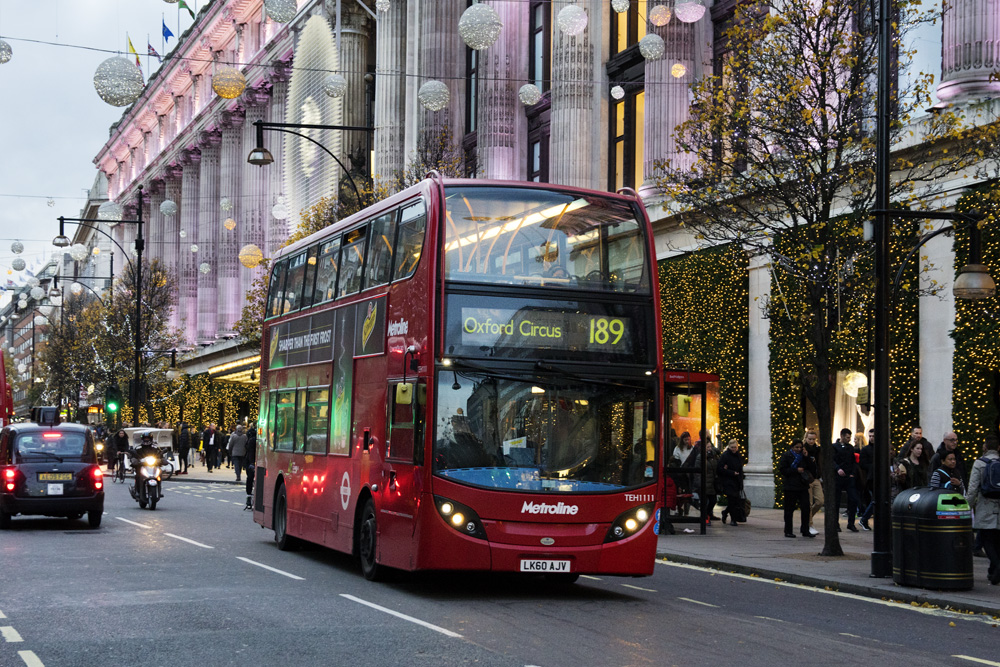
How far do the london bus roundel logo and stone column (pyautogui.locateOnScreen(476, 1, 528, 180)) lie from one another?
2686cm

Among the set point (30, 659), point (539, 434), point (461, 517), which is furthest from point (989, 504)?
point (30, 659)

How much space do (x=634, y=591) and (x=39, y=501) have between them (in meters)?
12.0

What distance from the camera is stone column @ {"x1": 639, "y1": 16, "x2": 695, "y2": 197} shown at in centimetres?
3406

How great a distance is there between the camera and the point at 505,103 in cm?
4300

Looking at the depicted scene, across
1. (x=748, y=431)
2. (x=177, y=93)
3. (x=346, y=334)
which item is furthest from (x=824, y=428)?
(x=177, y=93)

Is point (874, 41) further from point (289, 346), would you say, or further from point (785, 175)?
point (289, 346)

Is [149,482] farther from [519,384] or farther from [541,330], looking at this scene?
Answer: [541,330]

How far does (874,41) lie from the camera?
19281mm

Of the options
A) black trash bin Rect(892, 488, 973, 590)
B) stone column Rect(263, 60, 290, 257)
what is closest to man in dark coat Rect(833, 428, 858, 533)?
black trash bin Rect(892, 488, 973, 590)

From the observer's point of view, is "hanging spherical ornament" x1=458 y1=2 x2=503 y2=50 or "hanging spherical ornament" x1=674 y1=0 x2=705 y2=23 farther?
"hanging spherical ornament" x1=674 y1=0 x2=705 y2=23

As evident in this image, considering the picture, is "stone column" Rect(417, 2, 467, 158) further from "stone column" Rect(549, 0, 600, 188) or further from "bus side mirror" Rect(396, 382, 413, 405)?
"bus side mirror" Rect(396, 382, 413, 405)

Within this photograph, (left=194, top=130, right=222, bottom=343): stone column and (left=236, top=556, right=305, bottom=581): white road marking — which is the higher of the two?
(left=194, top=130, right=222, bottom=343): stone column

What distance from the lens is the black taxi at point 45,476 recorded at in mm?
22875

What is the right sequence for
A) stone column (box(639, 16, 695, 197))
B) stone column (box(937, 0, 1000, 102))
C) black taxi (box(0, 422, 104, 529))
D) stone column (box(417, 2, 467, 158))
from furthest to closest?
1. stone column (box(417, 2, 467, 158))
2. stone column (box(639, 16, 695, 197))
3. stone column (box(937, 0, 1000, 102))
4. black taxi (box(0, 422, 104, 529))
